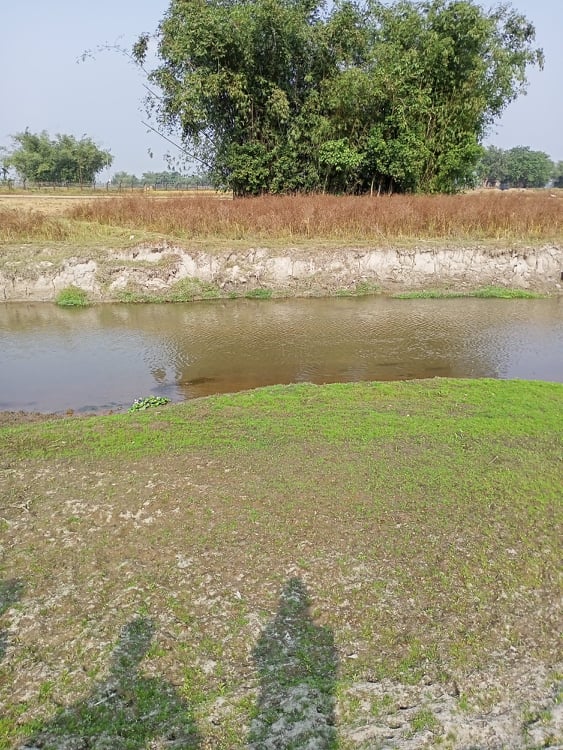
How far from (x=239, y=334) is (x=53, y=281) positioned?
22.1ft

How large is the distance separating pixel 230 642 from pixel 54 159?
6449 cm

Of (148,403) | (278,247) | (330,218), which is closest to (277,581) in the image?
(148,403)

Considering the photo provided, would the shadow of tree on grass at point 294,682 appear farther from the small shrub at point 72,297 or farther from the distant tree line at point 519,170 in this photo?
the distant tree line at point 519,170

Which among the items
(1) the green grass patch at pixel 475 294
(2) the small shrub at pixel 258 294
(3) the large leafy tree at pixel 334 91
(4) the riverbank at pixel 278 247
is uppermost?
(3) the large leafy tree at pixel 334 91

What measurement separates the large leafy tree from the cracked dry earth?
20.5 m

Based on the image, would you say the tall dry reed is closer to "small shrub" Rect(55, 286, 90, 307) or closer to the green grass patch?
the green grass patch

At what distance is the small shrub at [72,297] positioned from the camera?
14984 millimetres

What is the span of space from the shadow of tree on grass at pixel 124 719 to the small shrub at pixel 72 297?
13174mm

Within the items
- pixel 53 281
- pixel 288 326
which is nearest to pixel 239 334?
pixel 288 326

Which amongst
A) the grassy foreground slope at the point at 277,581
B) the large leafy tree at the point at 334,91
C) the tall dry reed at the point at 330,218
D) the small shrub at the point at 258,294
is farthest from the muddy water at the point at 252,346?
the large leafy tree at the point at 334,91

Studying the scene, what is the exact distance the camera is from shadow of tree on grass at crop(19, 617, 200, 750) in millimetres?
2781

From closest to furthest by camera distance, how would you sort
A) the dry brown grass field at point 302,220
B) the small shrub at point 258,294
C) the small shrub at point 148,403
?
the small shrub at point 148,403
the small shrub at point 258,294
the dry brown grass field at point 302,220

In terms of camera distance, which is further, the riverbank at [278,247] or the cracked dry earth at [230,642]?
the riverbank at [278,247]

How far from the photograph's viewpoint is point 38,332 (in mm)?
12547
